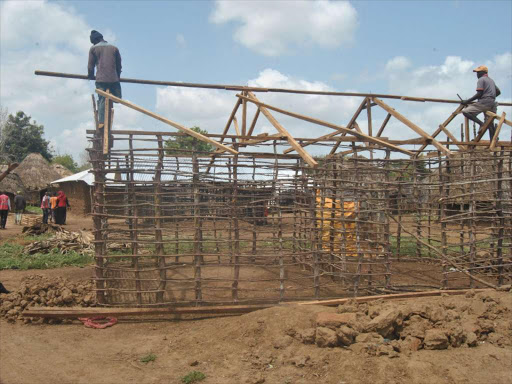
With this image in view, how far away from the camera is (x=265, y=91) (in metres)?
8.52

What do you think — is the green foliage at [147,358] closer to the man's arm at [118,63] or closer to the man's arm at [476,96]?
the man's arm at [118,63]

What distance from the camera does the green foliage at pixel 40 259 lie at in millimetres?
9547

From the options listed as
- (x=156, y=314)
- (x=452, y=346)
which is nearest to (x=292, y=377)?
(x=452, y=346)

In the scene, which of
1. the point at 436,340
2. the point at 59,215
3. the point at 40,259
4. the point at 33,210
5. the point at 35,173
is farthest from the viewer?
the point at 35,173

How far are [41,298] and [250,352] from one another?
3.49 metres

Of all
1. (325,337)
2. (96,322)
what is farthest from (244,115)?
(325,337)

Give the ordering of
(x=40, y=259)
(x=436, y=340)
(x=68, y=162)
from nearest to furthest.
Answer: (x=436, y=340)
(x=40, y=259)
(x=68, y=162)

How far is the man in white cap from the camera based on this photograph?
912 centimetres

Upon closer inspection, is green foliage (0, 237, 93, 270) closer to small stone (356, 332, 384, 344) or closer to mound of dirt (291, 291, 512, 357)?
mound of dirt (291, 291, 512, 357)

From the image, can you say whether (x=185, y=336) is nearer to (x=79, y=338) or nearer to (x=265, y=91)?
(x=79, y=338)

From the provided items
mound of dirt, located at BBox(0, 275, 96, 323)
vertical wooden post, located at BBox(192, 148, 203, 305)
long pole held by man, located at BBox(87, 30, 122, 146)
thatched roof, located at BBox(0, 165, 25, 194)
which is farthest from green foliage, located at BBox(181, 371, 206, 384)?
thatched roof, located at BBox(0, 165, 25, 194)

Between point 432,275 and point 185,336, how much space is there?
19.1 ft

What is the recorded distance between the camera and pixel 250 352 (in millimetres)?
5156

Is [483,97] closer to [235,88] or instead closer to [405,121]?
[405,121]
